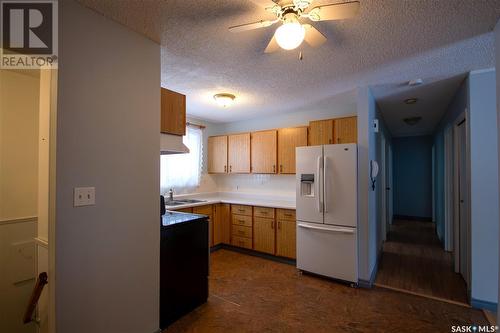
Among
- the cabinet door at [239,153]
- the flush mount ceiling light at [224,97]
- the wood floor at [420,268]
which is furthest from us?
the cabinet door at [239,153]

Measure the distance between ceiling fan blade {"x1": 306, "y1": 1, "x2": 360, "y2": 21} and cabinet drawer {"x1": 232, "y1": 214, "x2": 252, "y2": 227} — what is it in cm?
322

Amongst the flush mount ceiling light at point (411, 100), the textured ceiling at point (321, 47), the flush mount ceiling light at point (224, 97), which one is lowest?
the flush mount ceiling light at point (224, 97)

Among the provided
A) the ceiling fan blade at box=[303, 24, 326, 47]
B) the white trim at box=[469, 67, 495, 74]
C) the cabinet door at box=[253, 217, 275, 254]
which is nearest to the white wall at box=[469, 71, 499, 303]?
the white trim at box=[469, 67, 495, 74]

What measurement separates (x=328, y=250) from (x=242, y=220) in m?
1.58

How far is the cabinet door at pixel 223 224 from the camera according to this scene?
4.36 metres

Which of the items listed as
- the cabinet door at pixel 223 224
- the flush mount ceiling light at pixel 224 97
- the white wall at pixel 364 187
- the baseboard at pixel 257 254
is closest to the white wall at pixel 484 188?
the white wall at pixel 364 187

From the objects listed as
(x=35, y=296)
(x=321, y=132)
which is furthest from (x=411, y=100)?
(x=35, y=296)

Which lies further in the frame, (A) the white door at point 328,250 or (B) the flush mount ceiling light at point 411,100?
(B) the flush mount ceiling light at point 411,100

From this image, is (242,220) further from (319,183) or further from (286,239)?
(319,183)

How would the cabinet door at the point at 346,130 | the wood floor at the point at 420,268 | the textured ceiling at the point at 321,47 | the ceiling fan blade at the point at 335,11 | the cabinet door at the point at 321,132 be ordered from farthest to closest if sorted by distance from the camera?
the cabinet door at the point at 321,132, the cabinet door at the point at 346,130, the wood floor at the point at 420,268, the textured ceiling at the point at 321,47, the ceiling fan blade at the point at 335,11

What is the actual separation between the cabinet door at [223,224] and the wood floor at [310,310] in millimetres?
1165

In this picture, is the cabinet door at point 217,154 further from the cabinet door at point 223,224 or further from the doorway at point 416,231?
the doorway at point 416,231

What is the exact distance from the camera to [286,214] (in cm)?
375

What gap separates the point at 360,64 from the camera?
239 cm
